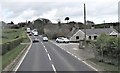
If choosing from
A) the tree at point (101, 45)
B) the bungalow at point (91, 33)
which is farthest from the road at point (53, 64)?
the bungalow at point (91, 33)

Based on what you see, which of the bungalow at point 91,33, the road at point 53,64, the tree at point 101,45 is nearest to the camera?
the road at point 53,64

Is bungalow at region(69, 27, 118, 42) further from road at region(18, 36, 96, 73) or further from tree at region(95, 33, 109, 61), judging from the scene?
tree at region(95, 33, 109, 61)

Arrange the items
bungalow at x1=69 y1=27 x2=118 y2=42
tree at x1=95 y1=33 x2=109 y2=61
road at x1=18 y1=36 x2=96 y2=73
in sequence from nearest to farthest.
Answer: road at x1=18 y1=36 x2=96 y2=73, tree at x1=95 y1=33 x2=109 y2=61, bungalow at x1=69 y1=27 x2=118 y2=42

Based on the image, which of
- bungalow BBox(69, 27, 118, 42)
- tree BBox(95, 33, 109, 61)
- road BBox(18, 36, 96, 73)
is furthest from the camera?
bungalow BBox(69, 27, 118, 42)

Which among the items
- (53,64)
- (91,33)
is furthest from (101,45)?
(91,33)

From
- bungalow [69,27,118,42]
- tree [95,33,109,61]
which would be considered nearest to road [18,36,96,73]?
tree [95,33,109,61]

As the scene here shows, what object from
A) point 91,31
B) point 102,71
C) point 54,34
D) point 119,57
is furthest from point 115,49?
point 54,34

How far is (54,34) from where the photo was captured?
112m

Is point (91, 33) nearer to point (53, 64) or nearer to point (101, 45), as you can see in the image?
point (101, 45)

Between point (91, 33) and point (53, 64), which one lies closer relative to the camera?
point (53, 64)

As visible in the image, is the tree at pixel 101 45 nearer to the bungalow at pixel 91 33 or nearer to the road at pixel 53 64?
the road at pixel 53 64

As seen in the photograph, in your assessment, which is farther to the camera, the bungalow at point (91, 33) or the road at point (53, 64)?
the bungalow at point (91, 33)

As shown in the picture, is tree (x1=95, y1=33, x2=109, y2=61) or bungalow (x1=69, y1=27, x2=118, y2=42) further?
bungalow (x1=69, y1=27, x2=118, y2=42)

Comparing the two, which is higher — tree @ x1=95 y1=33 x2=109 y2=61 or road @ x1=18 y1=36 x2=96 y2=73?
tree @ x1=95 y1=33 x2=109 y2=61
